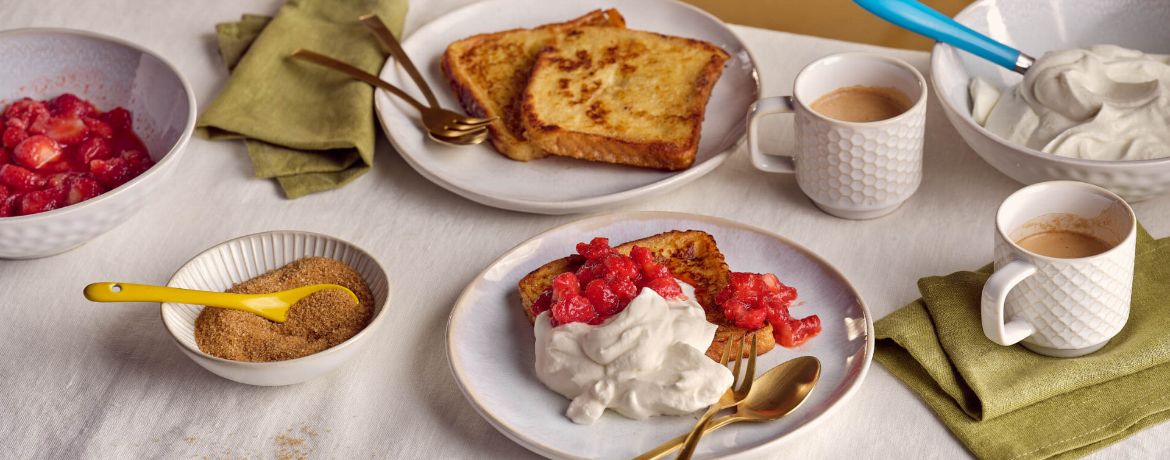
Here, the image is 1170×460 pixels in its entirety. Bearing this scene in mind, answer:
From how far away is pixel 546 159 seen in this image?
224 cm

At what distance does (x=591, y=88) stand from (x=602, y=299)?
77 cm

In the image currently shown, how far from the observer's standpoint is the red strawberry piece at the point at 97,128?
2.20 meters

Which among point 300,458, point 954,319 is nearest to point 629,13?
point 954,319

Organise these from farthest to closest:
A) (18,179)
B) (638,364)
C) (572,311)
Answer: (18,179)
(572,311)
(638,364)

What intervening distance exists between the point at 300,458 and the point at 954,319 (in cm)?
111

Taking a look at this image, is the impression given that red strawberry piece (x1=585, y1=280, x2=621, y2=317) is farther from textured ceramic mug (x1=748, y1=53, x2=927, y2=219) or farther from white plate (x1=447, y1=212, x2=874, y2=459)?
textured ceramic mug (x1=748, y1=53, x2=927, y2=219)

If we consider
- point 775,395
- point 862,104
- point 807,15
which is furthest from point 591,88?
point 807,15

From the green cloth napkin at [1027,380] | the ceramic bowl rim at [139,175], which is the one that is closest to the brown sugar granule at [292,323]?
the ceramic bowl rim at [139,175]

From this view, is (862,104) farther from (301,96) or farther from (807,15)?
(807,15)

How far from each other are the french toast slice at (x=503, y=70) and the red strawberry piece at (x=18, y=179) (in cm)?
89

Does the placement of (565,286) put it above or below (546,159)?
above

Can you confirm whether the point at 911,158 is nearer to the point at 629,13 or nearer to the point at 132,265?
the point at 629,13

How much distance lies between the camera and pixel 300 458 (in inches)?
65.7

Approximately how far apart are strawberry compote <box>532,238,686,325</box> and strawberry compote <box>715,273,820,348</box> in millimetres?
85
